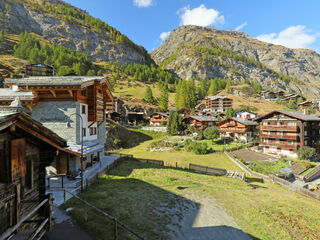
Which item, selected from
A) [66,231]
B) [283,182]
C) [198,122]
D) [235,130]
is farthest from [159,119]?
[66,231]

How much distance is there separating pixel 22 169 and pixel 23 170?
0.34 ft

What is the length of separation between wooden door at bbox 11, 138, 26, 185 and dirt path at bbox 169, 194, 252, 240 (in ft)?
25.3

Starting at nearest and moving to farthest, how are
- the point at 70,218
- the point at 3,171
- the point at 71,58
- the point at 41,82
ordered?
the point at 3,171 < the point at 70,218 < the point at 41,82 < the point at 71,58

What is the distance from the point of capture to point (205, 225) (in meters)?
10.3

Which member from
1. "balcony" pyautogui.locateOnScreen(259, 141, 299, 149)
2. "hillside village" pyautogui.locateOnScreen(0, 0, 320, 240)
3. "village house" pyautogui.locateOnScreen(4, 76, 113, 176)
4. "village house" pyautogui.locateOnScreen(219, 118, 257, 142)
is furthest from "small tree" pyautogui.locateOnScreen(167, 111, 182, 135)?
"village house" pyautogui.locateOnScreen(4, 76, 113, 176)

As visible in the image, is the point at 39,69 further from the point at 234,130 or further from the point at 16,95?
the point at 234,130

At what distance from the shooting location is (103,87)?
24.2 meters

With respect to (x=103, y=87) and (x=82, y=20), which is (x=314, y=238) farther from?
(x=82, y=20)

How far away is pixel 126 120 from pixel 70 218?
230ft

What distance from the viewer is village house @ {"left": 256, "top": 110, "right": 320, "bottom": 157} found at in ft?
125

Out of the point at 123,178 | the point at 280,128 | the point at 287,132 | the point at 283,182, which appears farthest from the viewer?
the point at 280,128

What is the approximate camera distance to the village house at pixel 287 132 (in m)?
38.2

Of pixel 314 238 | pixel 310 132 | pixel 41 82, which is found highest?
pixel 41 82

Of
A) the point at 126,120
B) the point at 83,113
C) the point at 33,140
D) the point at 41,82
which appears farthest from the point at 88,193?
the point at 126,120
